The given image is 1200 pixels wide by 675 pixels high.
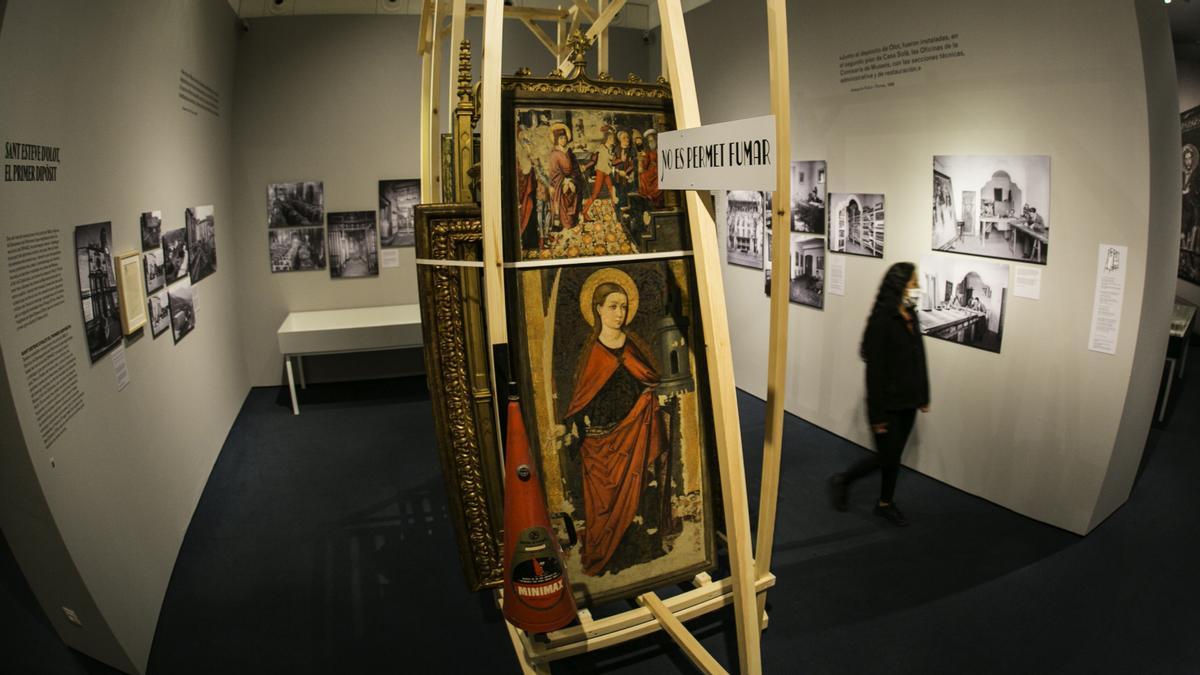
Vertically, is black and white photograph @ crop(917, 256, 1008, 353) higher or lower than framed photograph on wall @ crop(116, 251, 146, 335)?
lower

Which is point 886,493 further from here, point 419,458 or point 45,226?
point 45,226

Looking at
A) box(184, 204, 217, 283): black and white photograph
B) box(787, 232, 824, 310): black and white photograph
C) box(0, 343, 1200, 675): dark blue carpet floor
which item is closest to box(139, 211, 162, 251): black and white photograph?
box(184, 204, 217, 283): black and white photograph

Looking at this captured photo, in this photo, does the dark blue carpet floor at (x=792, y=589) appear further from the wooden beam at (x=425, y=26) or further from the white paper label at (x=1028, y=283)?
the wooden beam at (x=425, y=26)

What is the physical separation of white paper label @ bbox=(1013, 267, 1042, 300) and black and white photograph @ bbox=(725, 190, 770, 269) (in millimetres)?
2424

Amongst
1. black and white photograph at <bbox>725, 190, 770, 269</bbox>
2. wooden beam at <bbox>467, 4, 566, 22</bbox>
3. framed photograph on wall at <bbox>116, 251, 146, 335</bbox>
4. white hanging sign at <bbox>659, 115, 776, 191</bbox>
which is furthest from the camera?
black and white photograph at <bbox>725, 190, 770, 269</bbox>

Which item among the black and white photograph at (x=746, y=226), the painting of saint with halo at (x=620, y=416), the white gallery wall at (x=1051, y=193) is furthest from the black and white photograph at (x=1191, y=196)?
the painting of saint with halo at (x=620, y=416)

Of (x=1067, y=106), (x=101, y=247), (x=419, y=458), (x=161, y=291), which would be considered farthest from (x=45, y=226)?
(x=1067, y=106)

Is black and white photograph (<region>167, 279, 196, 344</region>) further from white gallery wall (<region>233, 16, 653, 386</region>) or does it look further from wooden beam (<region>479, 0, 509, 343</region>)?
wooden beam (<region>479, 0, 509, 343</region>)

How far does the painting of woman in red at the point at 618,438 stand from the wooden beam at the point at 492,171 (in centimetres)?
44

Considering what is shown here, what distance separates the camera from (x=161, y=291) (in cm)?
448

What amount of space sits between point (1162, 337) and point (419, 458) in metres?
5.37

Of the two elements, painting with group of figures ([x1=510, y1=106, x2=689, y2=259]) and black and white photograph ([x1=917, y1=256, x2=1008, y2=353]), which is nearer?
painting with group of figures ([x1=510, y1=106, x2=689, y2=259])

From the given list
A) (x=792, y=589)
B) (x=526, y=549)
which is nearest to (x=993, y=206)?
(x=792, y=589)

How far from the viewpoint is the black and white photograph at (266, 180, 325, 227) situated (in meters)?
7.41
